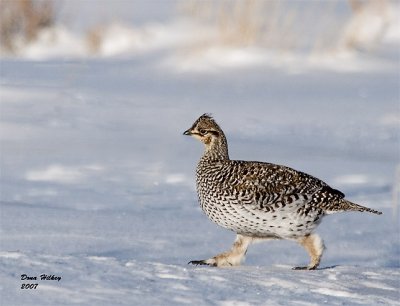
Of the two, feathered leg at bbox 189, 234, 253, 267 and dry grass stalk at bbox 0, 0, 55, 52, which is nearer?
feathered leg at bbox 189, 234, 253, 267

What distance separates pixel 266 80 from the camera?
40.4 feet

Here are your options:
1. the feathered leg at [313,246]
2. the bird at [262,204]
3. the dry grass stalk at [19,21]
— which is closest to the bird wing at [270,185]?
the bird at [262,204]

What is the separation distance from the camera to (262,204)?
17.3 feet

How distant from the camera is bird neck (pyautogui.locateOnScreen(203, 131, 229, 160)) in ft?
19.1

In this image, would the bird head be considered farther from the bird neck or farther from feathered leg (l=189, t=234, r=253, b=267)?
feathered leg (l=189, t=234, r=253, b=267)

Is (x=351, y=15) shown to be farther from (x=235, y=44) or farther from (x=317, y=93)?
(x=317, y=93)

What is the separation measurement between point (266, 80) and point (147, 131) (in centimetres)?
307

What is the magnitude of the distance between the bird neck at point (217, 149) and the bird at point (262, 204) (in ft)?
0.52

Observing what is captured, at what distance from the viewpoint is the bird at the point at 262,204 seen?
5270 millimetres

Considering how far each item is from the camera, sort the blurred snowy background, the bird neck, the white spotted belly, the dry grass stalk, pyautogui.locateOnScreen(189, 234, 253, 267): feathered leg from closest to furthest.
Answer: the blurred snowy background
the white spotted belly
pyautogui.locateOnScreen(189, 234, 253, 267): feathered leg
the bird neck
the dry grass stalk

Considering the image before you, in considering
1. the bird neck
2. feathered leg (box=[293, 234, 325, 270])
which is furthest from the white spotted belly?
the bird neck

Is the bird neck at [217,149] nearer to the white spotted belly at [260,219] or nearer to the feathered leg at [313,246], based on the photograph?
the white spotted belly at [260,219]

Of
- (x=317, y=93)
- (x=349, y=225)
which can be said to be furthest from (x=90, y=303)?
(x=317, y=93)

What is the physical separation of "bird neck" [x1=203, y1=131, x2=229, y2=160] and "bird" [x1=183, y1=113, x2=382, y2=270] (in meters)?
0.16
